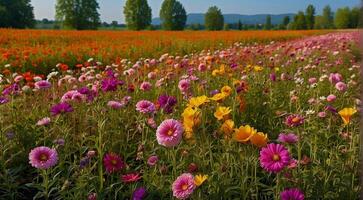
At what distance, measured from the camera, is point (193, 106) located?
92.7 inches

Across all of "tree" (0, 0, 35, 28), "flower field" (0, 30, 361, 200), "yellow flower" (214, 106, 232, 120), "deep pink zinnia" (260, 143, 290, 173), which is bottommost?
"flower field" (0, 30, 361, 200)

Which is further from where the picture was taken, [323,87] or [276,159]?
[323,87]

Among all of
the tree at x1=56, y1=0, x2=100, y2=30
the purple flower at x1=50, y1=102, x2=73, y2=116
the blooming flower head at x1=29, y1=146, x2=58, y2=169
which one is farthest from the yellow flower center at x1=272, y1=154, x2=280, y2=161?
the tree at x1=56, y1=0, x2=100, y2=30

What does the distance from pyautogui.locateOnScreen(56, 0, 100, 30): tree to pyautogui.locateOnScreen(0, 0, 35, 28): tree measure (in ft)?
10.2

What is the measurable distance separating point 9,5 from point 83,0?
8.20m

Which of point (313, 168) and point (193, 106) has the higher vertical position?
point (193, 106)

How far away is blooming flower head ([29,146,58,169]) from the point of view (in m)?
1.96

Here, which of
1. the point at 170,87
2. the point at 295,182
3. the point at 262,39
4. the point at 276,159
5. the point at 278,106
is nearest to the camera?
the point at 276,159

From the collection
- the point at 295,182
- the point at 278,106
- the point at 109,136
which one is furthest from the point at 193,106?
the point at 278,106

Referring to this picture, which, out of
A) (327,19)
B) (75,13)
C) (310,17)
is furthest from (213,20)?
(75,13)

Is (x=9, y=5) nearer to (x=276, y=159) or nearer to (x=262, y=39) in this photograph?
(x=262, y=39)

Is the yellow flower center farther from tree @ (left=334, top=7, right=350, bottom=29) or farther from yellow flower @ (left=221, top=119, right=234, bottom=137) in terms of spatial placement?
tree @ (left=334, top=7, right=350, bottom=29)

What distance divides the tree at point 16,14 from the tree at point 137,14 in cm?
1159

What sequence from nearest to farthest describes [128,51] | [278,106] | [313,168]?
[313,168]
[278,106]
[128,51]
